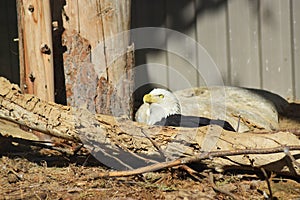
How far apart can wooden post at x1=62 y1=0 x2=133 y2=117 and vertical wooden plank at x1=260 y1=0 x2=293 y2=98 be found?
2454mm

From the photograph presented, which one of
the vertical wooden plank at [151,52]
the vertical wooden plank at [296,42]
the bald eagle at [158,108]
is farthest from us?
the vertical wooden plank at [151,52]

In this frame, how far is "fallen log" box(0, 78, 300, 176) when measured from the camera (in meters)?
3.21

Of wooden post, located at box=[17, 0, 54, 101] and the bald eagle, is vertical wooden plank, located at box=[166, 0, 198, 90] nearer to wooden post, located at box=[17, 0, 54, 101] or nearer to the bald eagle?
the bald eagle

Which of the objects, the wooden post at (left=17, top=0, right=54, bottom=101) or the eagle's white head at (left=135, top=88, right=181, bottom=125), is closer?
the wooden post at (left=17, top=0, right=54, bottom=101)

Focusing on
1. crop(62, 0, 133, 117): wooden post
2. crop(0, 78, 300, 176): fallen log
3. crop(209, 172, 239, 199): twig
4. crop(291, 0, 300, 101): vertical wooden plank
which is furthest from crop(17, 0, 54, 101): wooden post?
crop(291, 0, 300, 101): vertical wooden plank

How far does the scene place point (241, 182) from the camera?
325cm

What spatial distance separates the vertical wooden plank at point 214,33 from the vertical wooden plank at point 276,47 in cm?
41

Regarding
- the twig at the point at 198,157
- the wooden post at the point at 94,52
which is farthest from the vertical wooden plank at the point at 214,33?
the twig at the point at 198,157

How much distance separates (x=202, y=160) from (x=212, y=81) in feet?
10.0

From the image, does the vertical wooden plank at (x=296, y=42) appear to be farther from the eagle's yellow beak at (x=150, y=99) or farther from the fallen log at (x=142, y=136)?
the fallen log at (x=142, y=136)

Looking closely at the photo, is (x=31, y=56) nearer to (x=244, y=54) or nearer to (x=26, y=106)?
(x=26, y=106)

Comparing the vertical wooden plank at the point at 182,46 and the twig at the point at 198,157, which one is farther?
the vertical wooden plank at the point at 182,46

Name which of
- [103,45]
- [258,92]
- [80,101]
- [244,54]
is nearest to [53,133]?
[80,101]

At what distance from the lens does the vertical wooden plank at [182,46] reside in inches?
246
